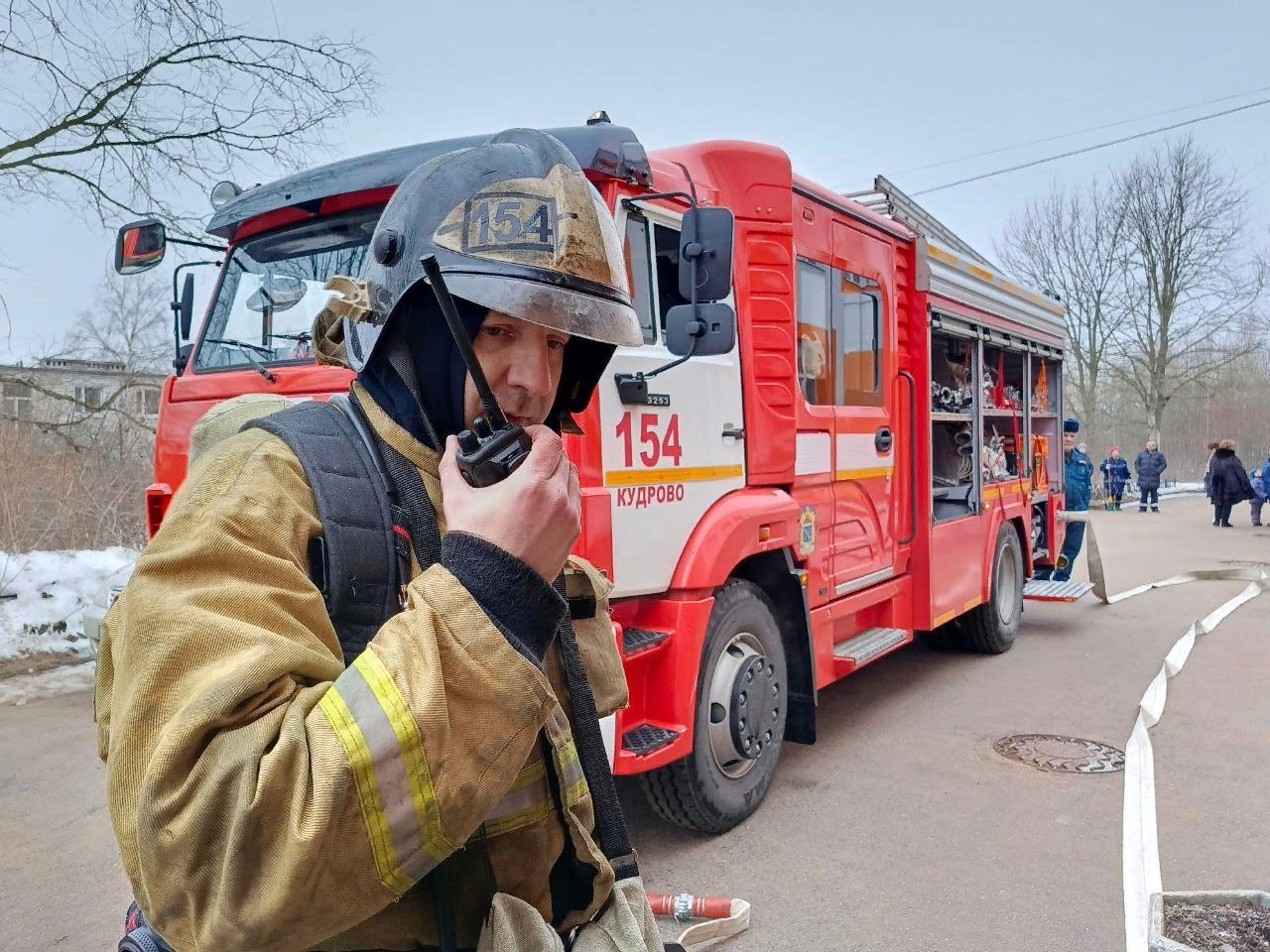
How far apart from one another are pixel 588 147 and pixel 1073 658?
6140mm

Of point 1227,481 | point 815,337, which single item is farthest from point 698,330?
point 1227,481

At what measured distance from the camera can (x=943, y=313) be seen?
20.8 ft

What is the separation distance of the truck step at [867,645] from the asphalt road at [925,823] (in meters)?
0.56

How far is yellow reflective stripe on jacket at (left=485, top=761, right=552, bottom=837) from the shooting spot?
4.04 feet

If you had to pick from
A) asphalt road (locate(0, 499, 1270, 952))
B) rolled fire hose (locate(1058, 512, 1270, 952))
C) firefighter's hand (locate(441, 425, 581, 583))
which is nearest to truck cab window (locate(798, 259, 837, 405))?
asphalt road (locate(0, 499, 1270, 952))

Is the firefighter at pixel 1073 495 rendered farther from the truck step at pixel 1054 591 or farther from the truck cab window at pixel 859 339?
the truck cab window at pixel 859 339

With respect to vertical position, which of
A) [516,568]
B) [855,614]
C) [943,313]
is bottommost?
[855,614]

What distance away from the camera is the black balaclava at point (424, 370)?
1278mm

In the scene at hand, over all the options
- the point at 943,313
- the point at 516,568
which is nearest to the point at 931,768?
the point at 943,313

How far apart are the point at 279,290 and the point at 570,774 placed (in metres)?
3.33

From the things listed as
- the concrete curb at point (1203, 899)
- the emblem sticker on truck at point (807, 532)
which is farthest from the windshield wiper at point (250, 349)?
the concrete curb at point (1203, 899)

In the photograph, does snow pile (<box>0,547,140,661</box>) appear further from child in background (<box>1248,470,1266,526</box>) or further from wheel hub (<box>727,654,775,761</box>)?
child in background (<box>1248,470,1266,526</box>)

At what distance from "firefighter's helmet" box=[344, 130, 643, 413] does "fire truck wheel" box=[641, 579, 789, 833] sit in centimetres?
275

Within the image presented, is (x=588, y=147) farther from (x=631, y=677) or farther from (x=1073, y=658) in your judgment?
(x=1073, y=658)
